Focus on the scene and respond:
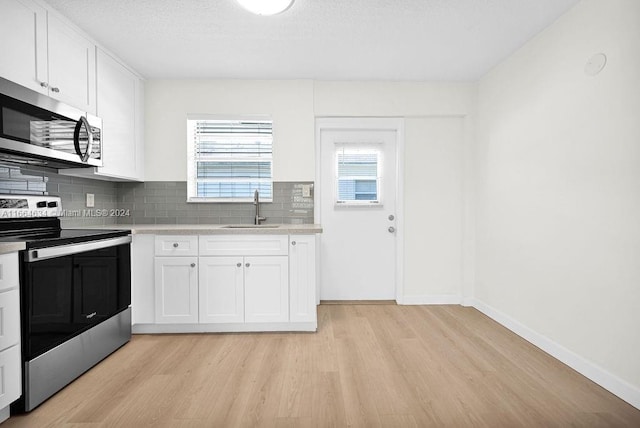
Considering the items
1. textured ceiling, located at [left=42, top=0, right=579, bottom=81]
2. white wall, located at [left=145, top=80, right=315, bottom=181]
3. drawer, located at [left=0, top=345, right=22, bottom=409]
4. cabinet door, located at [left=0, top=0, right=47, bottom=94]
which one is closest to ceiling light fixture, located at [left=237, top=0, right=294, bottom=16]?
textured ceiling, located at [left=42, top=0, right=579, bottom=81]

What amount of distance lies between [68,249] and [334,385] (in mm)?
1745

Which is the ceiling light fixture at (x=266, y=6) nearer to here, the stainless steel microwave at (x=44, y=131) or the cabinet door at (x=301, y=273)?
the stainless steel microwave at (x=44, y=131)

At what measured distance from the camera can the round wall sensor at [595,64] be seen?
2148mm

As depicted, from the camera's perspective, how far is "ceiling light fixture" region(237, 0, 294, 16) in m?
2.23

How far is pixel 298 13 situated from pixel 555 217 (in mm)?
2297

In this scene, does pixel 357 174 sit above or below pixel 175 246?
above

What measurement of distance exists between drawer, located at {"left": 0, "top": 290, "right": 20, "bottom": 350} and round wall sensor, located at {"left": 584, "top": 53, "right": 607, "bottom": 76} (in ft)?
11.3

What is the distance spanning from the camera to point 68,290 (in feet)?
6.88

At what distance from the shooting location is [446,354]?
257 centimetres

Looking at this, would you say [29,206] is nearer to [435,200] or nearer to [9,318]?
[9,318]

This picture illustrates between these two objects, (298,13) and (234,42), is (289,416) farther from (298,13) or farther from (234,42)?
(234,42)

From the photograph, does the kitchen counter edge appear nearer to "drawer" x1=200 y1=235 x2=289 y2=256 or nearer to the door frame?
"drawer" x1=200 y1=235 x2=289 y2=256

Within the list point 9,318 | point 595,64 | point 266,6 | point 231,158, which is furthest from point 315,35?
point 9,318

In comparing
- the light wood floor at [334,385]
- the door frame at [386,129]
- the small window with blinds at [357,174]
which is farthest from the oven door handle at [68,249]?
the small window with blinds at [357,174]
